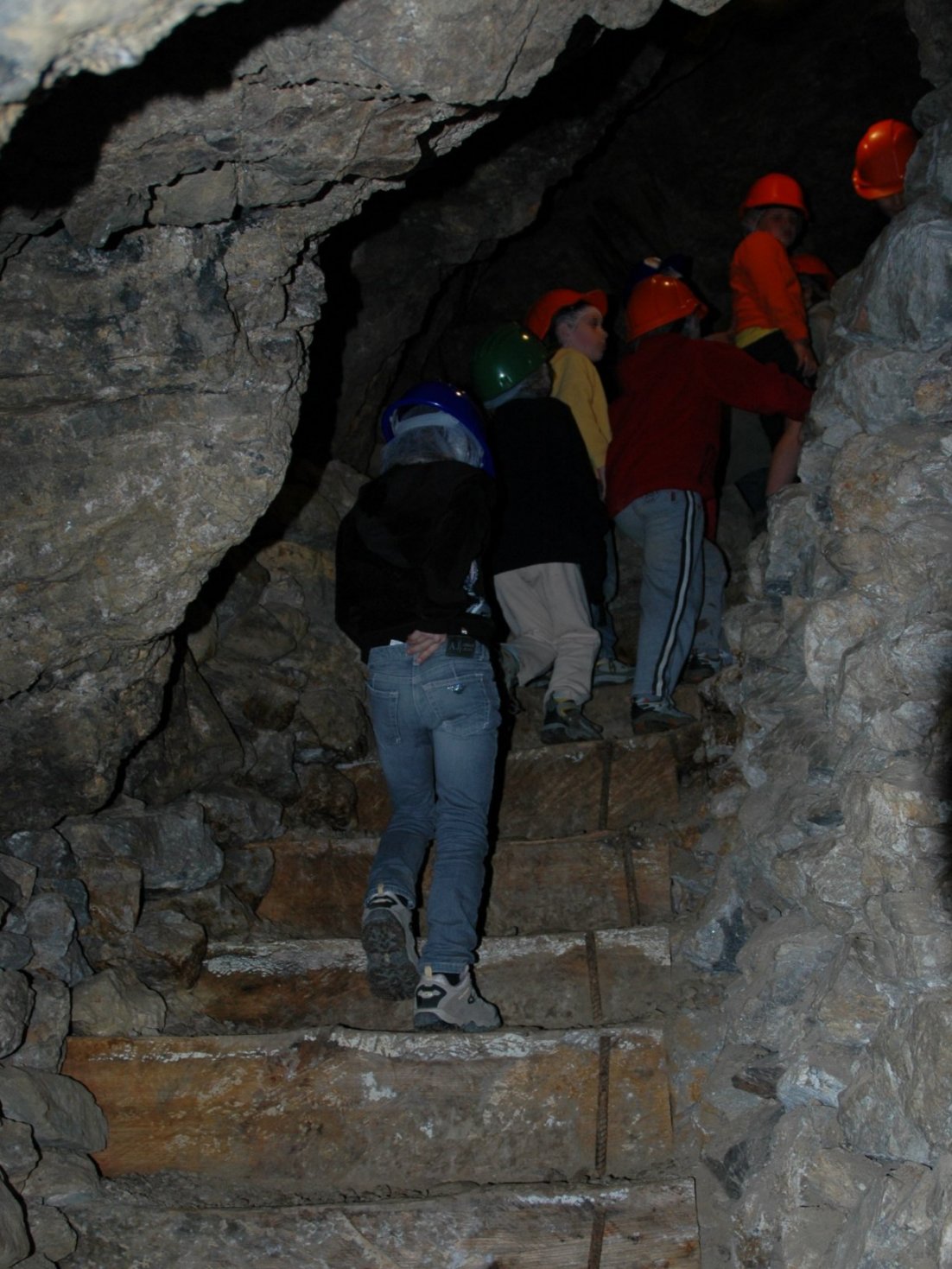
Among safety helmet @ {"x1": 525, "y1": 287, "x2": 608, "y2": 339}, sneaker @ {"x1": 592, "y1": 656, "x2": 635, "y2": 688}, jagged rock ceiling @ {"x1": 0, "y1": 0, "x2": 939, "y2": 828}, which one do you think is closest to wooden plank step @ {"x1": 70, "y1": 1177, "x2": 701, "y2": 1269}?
jagged rock ceiling @ {"x1": 0, "y1": 0, "x2": 939, "y2": 828}

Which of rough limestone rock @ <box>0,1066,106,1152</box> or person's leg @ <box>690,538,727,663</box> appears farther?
person's leg @ <box>690,538,727,663</box>

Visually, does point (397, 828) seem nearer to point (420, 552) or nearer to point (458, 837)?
Result: point (458, 837)

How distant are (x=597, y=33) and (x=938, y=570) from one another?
1565mm

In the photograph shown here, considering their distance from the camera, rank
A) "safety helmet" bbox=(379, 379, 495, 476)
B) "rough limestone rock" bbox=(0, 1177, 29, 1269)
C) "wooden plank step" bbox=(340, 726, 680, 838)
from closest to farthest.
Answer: "rough limestone rock" bbox=(0, 1177, 29, 1269)
"safety helmet" bbox=(379, 379, 495, 476)
"wooden plank step" bbox=(340, 726, 680, 838)

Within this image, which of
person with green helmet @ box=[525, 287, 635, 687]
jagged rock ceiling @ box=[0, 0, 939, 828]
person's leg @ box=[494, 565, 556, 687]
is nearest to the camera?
jagged rock ceiling @ box=[0, 0, 939, 828]

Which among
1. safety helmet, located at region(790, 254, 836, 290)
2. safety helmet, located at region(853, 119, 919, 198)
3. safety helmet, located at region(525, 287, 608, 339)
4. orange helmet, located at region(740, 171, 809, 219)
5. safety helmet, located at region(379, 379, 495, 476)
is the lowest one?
safety helmet, located at region(379, 379, 495, 476)

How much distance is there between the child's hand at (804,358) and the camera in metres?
4.92

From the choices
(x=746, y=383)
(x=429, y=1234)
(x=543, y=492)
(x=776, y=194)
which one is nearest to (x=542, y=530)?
(x=543, y=492)

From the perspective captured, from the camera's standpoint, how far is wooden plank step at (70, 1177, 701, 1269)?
90.9 inches

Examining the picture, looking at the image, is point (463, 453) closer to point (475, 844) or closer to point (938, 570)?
point (475, 844)

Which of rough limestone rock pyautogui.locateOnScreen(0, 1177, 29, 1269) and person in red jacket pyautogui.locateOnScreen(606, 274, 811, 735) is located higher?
person in red jacket pyautogui.locateOnScreen(606, 274, 811, 735)

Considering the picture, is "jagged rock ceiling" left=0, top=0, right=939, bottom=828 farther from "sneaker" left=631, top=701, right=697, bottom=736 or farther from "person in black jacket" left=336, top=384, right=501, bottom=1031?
"sneaker" left=631, top=701, right=697, bottom=736

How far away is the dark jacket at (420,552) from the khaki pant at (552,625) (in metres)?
1.01

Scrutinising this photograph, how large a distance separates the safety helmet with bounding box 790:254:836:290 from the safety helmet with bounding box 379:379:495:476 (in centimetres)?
340
